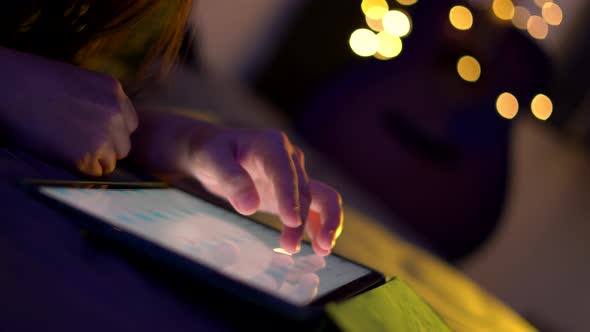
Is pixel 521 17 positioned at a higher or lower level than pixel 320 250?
higher

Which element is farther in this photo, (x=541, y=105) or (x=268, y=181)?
(x=541, y=105)

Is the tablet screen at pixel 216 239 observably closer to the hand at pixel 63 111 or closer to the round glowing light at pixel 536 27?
the hand at pixel 63 111

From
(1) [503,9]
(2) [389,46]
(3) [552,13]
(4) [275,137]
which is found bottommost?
(4) [275,137]

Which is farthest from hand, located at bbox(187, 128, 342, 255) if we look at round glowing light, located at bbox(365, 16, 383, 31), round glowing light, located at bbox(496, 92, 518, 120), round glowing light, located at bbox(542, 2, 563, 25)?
round glowing light, located at bbox(542, 2, 563, 25)

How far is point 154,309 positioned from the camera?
0.29 m

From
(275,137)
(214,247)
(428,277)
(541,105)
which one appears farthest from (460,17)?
(214,247)

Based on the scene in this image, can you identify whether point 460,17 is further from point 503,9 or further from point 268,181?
point 268,181

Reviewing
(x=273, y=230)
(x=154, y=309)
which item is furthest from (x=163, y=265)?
(x=273, y=230)

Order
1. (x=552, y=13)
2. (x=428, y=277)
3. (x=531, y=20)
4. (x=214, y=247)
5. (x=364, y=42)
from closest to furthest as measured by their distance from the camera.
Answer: (x=214, y=247) < (x=428, y=277) < (x=364, y=42) < (x=531, y=20) < (x=552, y=13)

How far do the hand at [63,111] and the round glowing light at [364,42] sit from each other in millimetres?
1352

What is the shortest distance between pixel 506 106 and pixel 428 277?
99cm

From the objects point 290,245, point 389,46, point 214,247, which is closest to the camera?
point 214,247

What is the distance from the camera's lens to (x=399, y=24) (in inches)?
66.3

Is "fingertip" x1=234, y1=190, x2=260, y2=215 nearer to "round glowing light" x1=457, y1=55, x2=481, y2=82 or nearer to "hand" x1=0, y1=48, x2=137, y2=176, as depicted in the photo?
"hand" x1=0, y1=48, x2=137, y2=176
